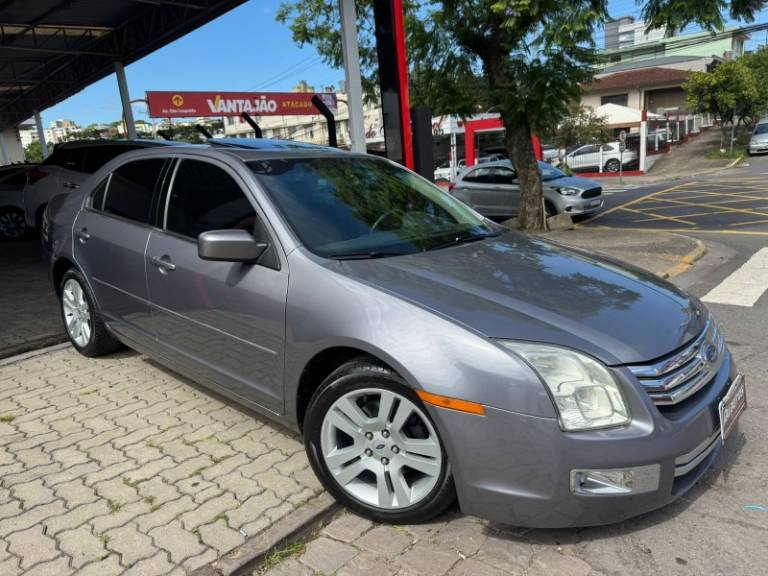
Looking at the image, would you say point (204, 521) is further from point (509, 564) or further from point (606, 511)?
point (606, 511)

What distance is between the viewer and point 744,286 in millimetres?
6570

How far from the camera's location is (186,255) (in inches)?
131

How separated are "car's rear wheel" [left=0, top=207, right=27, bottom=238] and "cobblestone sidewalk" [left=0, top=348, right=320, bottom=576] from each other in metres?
10.1

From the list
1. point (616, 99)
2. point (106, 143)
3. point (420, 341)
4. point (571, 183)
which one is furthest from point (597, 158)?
point (420, 341)

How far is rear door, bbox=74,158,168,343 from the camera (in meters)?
3.74

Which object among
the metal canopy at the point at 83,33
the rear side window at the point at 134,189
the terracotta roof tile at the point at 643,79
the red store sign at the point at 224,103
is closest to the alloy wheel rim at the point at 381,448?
the rear side window at the point at 134,189

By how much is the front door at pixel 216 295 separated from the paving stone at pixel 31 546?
1045 mm

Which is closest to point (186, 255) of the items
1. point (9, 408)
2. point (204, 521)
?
point (204, 521)

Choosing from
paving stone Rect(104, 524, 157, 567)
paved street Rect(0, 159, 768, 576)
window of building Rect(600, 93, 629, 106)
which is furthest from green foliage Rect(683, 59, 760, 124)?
paving stone Rect(104, 524, 157, 567)

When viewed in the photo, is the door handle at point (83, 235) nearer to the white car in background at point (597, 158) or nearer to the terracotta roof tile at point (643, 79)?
the white car in background at point (597, 158)

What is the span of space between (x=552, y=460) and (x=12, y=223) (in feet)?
45.2

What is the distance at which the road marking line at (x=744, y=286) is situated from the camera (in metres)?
6.01

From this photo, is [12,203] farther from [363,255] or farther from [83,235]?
[363,255]

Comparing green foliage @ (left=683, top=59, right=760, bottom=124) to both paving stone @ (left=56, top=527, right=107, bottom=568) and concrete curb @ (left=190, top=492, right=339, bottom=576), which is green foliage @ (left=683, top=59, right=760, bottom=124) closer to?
concrete curb @ (left=190, top=492, right=339, bottom=576)
